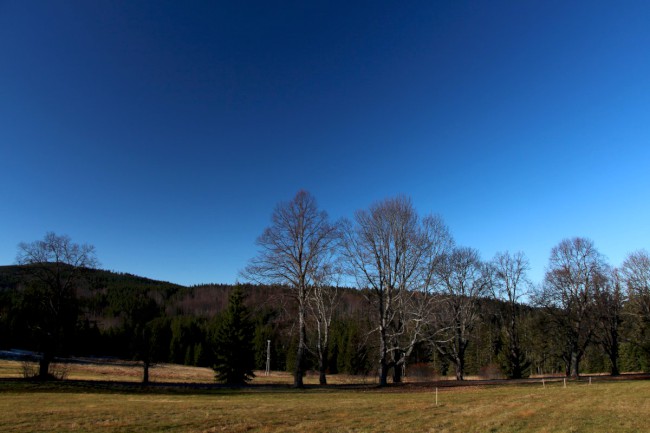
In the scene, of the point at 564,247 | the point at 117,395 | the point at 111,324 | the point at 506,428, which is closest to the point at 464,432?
the point at 506,428

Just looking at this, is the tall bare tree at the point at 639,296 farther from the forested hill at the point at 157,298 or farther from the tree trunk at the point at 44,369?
the forested hill at the point at 157,298

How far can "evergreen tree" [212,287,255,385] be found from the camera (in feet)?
127

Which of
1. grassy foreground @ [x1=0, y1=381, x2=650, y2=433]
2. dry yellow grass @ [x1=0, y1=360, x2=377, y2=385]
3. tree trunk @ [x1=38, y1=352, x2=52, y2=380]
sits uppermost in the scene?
grassy foreground @ [x1=0, y1=381, x2=650, y2=433]

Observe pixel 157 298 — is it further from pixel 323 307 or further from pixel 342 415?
pixel 342 415

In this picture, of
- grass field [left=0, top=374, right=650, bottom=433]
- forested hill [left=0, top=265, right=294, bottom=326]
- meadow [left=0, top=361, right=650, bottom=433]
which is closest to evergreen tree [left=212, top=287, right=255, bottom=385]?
meadow [left=0, top=361, right=650, bottom=433]

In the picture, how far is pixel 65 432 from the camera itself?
10406 millimetres

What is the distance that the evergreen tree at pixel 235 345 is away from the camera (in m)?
38.8

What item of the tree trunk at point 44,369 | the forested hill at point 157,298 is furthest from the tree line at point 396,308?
the forested hill at point 157,298

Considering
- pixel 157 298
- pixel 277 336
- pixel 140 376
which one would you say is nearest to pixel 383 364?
pixel 140 376

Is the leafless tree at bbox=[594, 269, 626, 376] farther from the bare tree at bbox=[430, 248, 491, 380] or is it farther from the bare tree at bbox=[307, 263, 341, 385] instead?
the bare tree at bbox=[307, 263, 341, 385]

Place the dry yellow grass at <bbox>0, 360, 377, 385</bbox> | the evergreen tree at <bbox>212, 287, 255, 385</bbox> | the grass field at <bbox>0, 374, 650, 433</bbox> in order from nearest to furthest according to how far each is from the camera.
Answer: the grass field at <bbox>0, 374, 650, 433</bbox>, the dry yellow grass at <bbox>0, 360, 377, 385</bbox>, the evergreen tree at <bbox>212, 287, 255, 385</bbox>

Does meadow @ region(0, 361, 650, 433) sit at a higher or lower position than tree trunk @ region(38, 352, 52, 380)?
higher

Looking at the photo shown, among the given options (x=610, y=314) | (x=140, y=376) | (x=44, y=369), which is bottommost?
(x=140, y=376)

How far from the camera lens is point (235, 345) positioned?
39.3 metres
